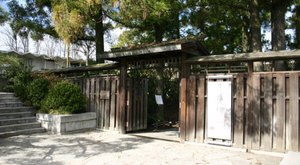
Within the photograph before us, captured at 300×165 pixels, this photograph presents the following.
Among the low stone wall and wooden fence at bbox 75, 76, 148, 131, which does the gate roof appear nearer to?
wooden fence at bbox 75, 76, 148, 131

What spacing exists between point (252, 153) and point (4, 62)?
653 cm

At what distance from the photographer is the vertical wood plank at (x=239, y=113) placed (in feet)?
23.2

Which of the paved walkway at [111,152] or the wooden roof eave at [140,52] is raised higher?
the wooden roof eave at [140,52]

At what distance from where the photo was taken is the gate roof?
7.87 meters

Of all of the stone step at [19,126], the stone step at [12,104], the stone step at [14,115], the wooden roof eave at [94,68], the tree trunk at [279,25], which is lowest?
the stone step at [19,126]

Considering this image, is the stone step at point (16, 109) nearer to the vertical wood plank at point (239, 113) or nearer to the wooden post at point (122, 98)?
the wooden post at point (122, 98)

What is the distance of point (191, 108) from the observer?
791cm

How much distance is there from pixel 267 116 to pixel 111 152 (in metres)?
3.64

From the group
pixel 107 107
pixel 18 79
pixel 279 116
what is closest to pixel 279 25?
pixel 279 116

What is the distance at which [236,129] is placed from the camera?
7141 mm

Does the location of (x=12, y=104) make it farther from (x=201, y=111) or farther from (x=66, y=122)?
(x=201, y=111)

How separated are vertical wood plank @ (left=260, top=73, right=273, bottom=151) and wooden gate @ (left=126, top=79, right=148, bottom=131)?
4.36 m

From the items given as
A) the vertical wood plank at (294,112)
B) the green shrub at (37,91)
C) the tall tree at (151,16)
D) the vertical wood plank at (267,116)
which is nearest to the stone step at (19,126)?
the green shrub at (37,91)

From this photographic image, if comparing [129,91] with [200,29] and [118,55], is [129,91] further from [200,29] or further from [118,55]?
[200,29]
